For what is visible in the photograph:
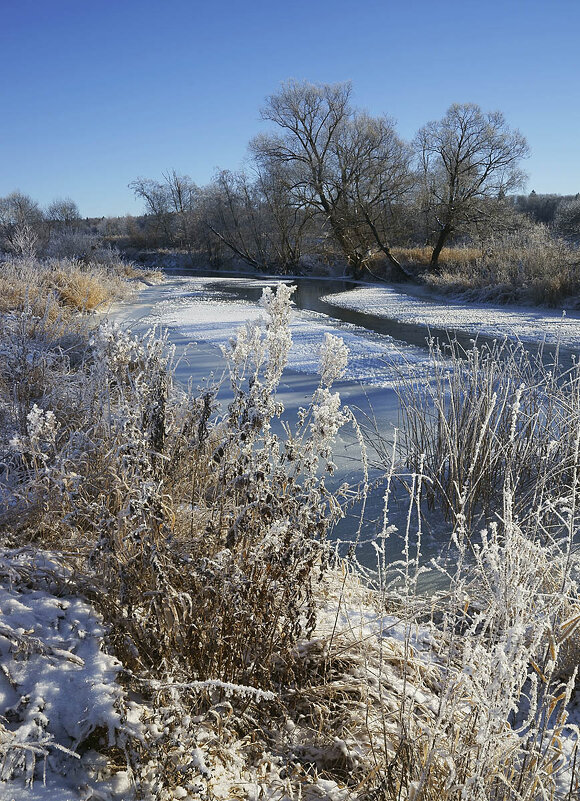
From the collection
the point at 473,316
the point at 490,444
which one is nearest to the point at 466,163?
the point at 473,316

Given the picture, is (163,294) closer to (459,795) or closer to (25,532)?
(25,532)

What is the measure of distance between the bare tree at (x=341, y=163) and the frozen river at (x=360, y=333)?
27.5 feet

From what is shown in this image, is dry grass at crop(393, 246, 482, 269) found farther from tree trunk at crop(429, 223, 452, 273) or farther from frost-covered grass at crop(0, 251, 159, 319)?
frost-covered grass at crop(0, 251, 159, 319)

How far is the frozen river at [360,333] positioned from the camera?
446 centimetres

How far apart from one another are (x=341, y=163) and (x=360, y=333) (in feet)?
68.0

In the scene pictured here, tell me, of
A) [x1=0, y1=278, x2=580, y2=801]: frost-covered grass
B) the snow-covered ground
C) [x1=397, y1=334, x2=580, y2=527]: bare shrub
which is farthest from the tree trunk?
the snow-covered ground

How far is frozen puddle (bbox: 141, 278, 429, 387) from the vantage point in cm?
711

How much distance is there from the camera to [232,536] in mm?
1651

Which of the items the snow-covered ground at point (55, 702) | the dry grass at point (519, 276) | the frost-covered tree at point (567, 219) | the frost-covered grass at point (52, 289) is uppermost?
the frost-covered tree at point (567, 219)

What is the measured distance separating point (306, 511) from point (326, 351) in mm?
592

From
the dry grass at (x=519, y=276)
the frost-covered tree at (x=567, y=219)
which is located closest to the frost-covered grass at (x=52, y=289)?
the dry grass at (x=519, y=276)

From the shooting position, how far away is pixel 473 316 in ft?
40.2

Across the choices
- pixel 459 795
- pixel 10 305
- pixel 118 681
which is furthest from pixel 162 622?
pixel 10 305

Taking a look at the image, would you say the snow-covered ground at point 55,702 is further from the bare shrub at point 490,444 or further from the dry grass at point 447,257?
the dry grass at point 447,257
